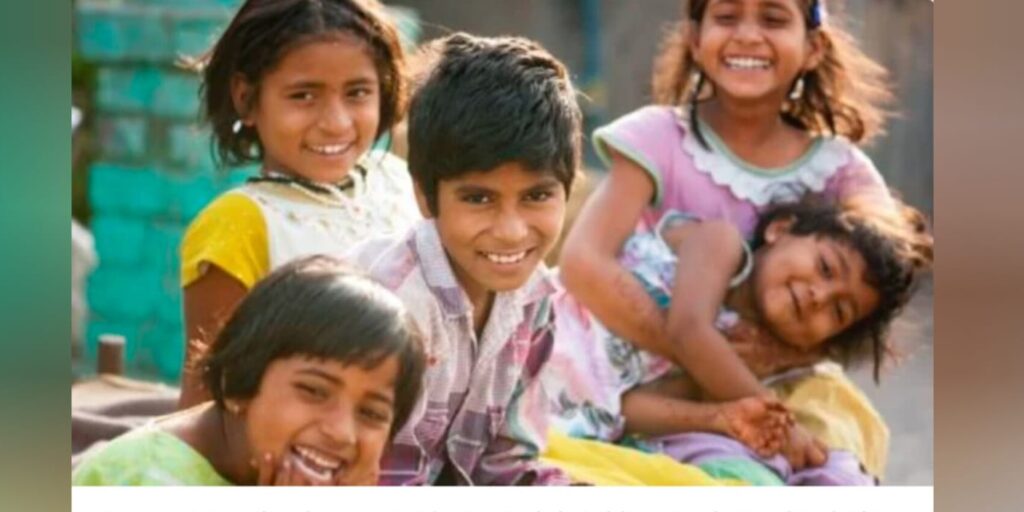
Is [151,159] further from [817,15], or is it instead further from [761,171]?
[817,15]

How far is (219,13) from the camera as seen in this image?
3990 millimetres

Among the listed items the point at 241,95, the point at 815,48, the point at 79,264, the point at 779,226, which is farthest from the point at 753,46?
the point at 79,264

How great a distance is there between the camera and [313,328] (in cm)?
395

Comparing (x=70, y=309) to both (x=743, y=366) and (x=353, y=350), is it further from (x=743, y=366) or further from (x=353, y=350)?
(x=743, y=366)

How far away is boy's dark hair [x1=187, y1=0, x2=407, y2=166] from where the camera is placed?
3.95 meters

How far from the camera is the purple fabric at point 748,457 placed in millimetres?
4148

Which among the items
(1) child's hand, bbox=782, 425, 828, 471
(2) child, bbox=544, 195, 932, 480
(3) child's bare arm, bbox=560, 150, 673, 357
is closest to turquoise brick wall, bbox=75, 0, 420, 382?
(3) child's bare arm, bbox=560, 150, 673, 357

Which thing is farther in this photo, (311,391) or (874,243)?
(874,243)

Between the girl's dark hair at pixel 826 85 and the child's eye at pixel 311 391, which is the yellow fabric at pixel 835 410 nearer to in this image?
the girl's dark hair at pixel 826 85

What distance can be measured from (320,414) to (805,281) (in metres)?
1.07

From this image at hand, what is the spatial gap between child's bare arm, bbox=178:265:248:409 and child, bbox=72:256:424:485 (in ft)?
0.07

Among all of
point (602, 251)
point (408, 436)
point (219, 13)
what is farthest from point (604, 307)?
point (219, 13)

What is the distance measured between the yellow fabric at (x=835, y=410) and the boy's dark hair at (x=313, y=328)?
0.85 metres

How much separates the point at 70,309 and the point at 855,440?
5.76 feet
